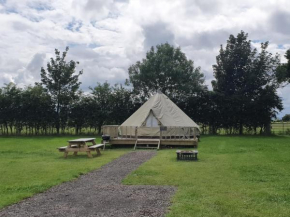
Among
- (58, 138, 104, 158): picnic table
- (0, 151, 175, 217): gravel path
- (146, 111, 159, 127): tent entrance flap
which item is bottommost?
(0, 151, 175, 217): gravel path

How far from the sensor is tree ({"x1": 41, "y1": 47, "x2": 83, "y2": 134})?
1066 inches

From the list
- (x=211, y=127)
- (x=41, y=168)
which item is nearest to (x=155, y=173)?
(x=41, y=168)

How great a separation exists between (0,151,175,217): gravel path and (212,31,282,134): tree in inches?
780

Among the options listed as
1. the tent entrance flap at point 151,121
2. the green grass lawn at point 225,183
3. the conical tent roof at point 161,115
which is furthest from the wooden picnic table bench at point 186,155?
the tent entrance flap at point 151,121

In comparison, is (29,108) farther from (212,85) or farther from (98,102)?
(212,85)

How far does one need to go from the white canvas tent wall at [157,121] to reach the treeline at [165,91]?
6072 mm

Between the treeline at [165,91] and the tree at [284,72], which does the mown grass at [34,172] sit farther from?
the tree at [284,72]

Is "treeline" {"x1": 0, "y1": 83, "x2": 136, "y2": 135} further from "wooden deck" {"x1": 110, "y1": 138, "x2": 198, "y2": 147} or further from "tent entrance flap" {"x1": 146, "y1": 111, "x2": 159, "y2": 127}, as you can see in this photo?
"wooden deck" {"x1": 110, "y1": 138, "x2": 198, "y2": 147}

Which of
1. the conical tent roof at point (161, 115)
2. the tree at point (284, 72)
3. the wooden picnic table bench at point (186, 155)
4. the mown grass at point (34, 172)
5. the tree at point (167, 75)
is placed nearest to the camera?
the mown grass at point (34, 172)

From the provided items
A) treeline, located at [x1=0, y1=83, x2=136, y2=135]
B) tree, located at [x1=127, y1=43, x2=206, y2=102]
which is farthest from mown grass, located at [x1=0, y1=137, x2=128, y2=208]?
tree, located at [x1=127, y1=43, x2=206, y2=102]

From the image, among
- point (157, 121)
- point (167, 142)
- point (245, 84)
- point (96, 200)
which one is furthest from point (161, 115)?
point (96, 200)

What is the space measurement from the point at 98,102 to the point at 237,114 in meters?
11.0

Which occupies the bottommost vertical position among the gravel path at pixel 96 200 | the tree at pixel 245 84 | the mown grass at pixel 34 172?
the gravel path at pixel 96 200

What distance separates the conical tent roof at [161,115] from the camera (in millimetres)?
19875
